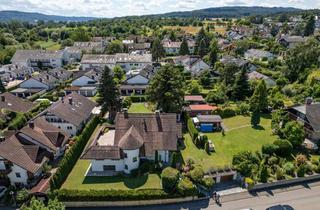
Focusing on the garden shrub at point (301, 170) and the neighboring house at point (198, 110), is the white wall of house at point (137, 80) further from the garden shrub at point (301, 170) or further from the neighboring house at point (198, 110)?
the garden shrub at point (301, 170)

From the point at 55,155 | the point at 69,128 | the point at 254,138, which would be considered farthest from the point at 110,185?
the point at 254,138

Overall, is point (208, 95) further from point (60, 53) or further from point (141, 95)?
point (60, 53)

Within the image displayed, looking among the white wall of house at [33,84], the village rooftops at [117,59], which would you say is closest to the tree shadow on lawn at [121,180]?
the white wall of house at [33,84]

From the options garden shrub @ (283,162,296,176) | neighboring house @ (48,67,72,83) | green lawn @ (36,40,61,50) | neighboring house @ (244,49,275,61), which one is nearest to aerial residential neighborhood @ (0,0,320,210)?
garden shrub @ (283,162,296,176)

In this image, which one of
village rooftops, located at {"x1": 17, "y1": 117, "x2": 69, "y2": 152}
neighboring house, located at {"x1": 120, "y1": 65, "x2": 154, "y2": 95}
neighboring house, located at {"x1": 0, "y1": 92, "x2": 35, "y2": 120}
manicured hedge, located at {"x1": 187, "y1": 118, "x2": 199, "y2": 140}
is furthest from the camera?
neighboring house, located at {"x1": 120, "y1": 65, "x2": 154, "y2": 95}

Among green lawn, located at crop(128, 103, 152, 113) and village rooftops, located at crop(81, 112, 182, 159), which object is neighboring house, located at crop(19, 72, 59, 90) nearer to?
green lawn, located at crop(128, 103, 152, 113)

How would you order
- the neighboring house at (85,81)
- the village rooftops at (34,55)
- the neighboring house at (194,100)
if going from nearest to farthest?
the neighboring house at (194,100), the neighboring house at (85,81), the village rooftops at (34,55)

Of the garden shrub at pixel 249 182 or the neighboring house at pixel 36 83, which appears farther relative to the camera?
the neighboring house at pixel 36 83
